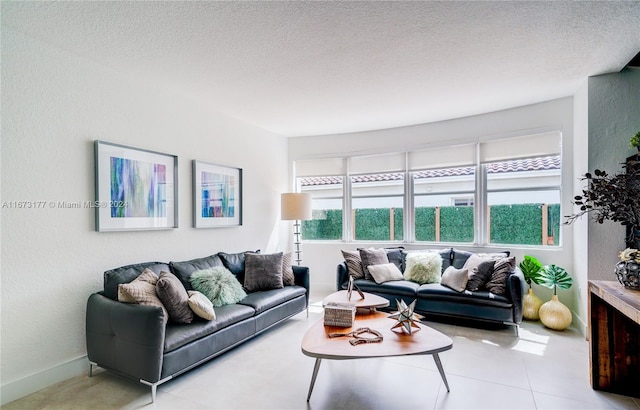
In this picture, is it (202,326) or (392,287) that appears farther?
(392,287)

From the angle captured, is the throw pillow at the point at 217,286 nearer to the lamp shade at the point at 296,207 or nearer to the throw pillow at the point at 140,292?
the throw pillow at the point at 140,292

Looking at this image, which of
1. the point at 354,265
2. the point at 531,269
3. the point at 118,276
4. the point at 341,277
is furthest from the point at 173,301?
the point at 531,269

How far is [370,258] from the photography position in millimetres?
4293

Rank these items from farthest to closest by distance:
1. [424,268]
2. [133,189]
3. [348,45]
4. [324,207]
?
[324,207] → [424,268] → [133,189] → [348,45]

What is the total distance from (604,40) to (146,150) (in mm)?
4238

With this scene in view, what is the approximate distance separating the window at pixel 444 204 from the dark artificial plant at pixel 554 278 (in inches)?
Result: 39.8

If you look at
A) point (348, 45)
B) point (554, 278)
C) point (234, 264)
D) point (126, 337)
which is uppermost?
point (348, 45)

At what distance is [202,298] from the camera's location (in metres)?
2.75

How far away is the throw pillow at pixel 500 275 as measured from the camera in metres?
3.43

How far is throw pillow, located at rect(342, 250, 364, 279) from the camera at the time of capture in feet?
13.9

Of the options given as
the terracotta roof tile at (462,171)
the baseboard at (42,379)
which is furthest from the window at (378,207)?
the baseboard at (42,379)

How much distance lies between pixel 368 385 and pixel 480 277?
1984mm

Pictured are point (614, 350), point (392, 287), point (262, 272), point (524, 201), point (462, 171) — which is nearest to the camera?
point (614, 350)

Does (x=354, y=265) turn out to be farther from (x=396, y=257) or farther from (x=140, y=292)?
(x=140, y=292)
